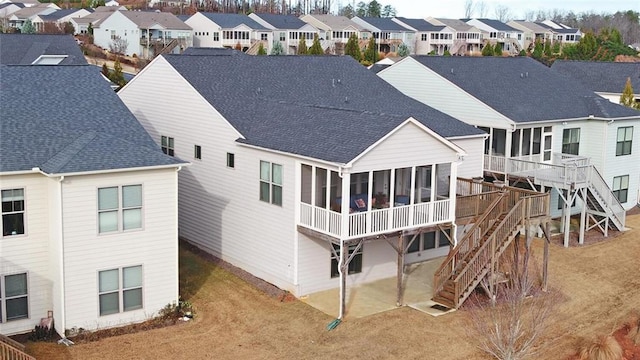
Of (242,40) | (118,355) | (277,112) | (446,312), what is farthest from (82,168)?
(242,40)

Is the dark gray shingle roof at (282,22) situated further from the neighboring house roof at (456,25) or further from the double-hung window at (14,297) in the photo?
the double-hung window at (14,297)

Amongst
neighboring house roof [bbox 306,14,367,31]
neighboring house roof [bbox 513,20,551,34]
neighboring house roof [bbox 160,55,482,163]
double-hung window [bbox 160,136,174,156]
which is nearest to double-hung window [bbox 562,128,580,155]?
neighboring house roof [bbox 160,55,482,163]

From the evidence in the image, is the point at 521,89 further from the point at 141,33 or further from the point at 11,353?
the point at 141,33

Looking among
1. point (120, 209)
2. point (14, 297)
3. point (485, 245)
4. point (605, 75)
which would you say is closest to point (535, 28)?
point (605, 75)

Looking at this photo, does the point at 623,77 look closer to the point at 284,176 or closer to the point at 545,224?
the point at 545,224

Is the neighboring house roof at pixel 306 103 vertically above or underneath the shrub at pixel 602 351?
above

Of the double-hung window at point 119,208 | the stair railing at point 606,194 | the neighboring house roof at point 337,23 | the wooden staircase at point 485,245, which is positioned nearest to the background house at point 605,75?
the stair railing at point 606,194
